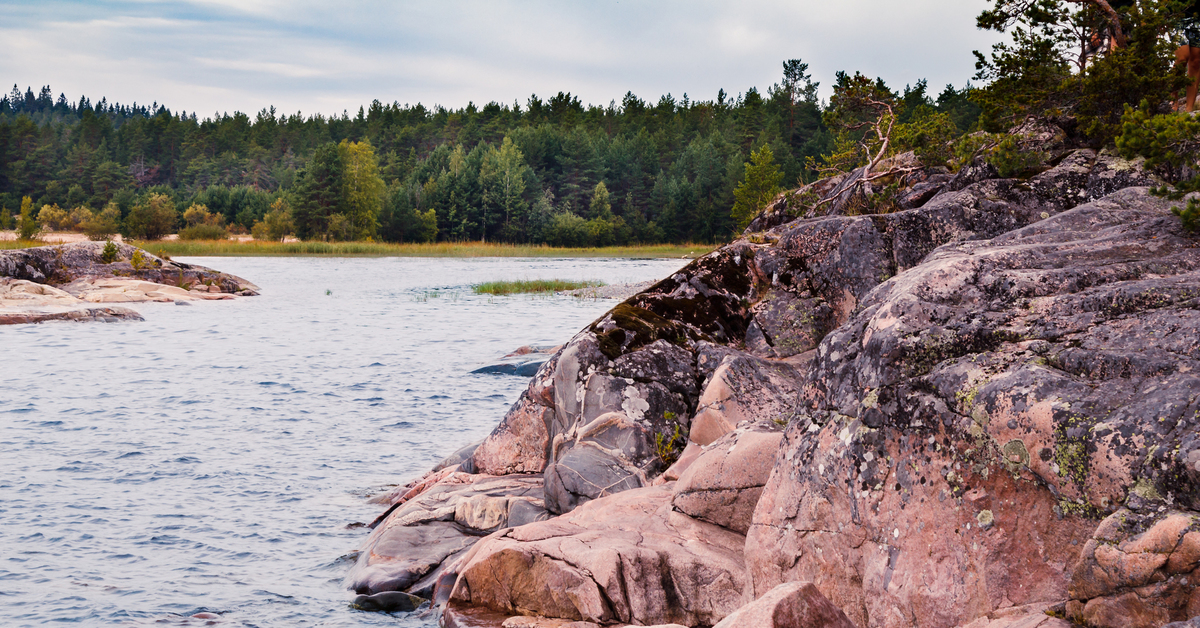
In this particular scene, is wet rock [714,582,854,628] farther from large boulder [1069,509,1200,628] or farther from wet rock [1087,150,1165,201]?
wet rock [1087,150,1165,201]

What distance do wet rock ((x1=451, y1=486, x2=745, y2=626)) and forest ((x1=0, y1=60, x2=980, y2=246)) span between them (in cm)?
6607

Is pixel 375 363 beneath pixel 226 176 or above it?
beneath

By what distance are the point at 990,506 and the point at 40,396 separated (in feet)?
58.3

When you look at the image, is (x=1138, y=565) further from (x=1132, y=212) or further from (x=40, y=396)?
(x=40, y=396)

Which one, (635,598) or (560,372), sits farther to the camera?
(560,372)

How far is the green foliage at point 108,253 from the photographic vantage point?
3703 cm

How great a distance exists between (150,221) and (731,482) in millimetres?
98550

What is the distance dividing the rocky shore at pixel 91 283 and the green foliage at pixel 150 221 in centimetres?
5709

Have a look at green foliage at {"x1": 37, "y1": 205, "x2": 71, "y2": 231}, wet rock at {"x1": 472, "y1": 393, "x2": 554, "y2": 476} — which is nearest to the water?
wet rock at {"x1": 472, "y1": 393, "x2": 554, "y2": 476}

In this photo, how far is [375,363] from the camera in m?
21.2

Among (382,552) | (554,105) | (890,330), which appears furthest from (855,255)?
(554,105)

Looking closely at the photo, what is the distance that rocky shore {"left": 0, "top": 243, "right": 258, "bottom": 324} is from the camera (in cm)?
2994

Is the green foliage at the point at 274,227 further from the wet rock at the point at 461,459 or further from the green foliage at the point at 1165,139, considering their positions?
the green foliage at the point at 1165,139

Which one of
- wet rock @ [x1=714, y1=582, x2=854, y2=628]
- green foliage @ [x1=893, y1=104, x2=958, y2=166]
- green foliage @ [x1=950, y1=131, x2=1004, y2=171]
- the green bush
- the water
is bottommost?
the water
